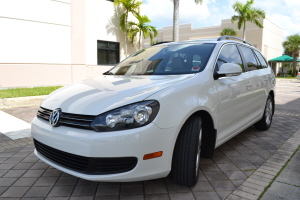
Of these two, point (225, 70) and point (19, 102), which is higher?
point (225, 70)

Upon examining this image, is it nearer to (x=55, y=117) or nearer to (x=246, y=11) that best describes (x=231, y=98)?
(x=55, y=117)

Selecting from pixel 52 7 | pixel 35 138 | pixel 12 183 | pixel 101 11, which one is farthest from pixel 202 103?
pixel 101 11

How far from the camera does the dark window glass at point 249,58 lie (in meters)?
3.94

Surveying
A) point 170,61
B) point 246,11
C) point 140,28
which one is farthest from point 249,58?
point 246,11

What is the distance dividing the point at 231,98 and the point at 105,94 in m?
1.60

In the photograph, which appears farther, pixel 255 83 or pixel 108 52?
pixel 108 52

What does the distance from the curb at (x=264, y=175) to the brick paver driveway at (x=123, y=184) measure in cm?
7

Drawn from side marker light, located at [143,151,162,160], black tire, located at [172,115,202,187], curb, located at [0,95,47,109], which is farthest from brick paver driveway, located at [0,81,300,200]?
curb, located at [0,95,47,109]

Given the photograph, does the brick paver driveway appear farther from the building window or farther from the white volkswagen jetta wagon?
the building window

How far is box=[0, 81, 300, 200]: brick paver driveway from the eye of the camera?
2469mm

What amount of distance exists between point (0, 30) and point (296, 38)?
41.3 m

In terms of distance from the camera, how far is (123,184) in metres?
2.67

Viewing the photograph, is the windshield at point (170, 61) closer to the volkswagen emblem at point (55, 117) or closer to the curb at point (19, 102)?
the volkswagen emblem at point (55, 117)

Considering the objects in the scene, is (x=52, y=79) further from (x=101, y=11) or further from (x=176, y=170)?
(x=176, y=170)
